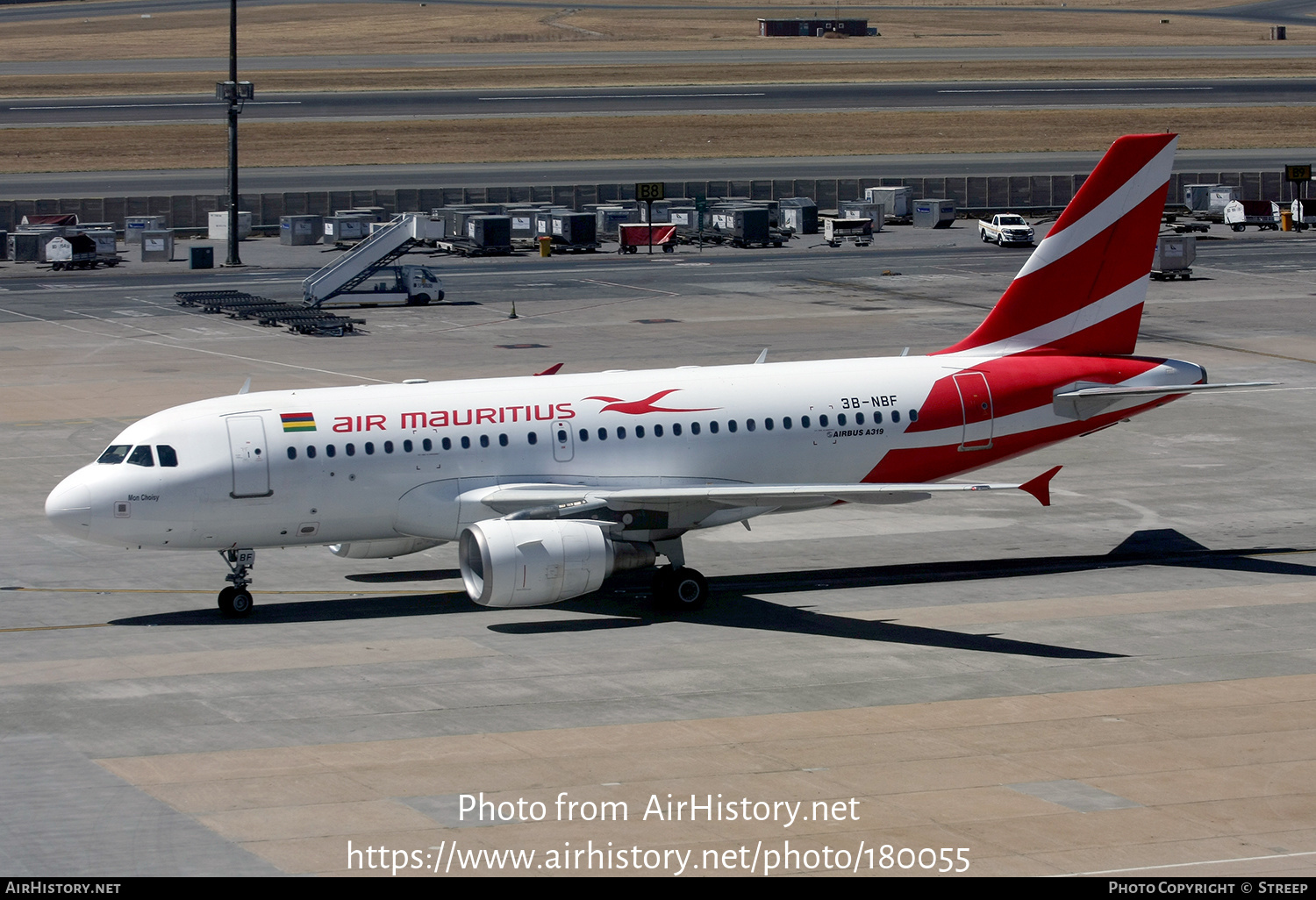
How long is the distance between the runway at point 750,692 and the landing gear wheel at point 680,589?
2.42ft

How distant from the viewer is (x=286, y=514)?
3591 cm

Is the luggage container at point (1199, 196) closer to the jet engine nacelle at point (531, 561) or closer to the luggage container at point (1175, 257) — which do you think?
the luggage container at point (1175, 257)

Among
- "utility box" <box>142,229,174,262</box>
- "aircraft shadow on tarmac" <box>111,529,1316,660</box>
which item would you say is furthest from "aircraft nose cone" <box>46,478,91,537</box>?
"utility box" <box>142,229,174,262</box>

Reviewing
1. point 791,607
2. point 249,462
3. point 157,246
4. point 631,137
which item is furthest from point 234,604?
point 631,137

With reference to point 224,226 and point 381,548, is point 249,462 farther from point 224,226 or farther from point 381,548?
point 224,226

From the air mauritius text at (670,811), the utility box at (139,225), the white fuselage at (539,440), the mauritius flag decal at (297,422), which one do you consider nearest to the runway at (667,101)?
the utility box at (139,225)

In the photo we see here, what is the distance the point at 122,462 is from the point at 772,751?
52.9 ft

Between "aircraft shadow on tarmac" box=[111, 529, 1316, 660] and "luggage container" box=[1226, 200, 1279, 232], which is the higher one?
"luggage container" box=[1226, 200, 1279, 232]

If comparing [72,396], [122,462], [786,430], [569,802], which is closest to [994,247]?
[72,396]

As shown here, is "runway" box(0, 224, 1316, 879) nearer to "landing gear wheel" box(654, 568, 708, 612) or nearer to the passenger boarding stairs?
"landing gear wheel" box(654, 568, 708, 612)

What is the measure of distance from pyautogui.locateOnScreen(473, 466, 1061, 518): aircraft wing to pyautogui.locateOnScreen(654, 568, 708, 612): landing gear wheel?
1536 millimetres

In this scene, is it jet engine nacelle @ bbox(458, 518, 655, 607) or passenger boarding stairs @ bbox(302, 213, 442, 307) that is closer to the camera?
jet engine nacelle @ bbox(458, 518, 655, 607)

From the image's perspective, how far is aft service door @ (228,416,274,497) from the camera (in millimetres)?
35406

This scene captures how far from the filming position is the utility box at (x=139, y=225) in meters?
116
